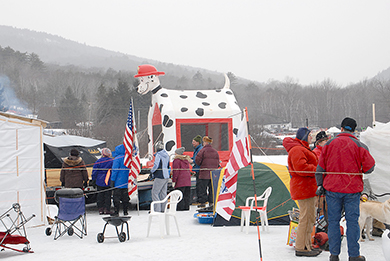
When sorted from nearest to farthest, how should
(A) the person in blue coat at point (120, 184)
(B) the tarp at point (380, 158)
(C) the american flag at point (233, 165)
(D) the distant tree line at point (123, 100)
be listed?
(C) the american flag at point (233, 165) → (B) the tarp at point (380, 158) → (A) the person in blue coat at point (120, 184) → (D) the distant tree line at point (123, 100)

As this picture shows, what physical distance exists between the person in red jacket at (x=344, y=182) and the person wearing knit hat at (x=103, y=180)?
5.81 meters

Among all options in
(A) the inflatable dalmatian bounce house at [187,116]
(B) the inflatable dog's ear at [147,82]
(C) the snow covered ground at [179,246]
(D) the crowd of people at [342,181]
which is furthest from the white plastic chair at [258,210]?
(B) the inflatable dog's ear at [147,82]

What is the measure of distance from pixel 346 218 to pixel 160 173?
482 centimetres

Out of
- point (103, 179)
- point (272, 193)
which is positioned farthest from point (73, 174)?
point (272, 193)

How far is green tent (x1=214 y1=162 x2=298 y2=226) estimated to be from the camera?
314 inches

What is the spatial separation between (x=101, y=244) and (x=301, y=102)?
52976mm

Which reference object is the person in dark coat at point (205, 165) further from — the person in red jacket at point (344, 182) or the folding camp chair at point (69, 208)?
the person in red jacket at point (344, 182)

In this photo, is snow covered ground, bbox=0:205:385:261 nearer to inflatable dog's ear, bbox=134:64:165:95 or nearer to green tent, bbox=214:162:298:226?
green tent, bbox=214:162:298:226

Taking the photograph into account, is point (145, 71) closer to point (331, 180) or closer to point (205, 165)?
point (205, 165)

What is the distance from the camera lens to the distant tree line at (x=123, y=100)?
146 feet

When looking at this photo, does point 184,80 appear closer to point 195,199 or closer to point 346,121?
point 195,199

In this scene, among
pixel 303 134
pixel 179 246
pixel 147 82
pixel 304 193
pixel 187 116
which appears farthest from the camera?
pixel 147 82

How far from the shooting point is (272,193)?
8.12m

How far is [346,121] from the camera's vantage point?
5164 mm
